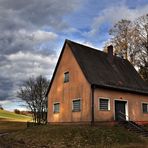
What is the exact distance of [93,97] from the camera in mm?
26000

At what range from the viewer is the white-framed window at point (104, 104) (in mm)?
26759

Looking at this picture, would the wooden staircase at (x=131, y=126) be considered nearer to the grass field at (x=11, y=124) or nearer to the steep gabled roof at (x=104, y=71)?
the steep gabled roof at (x=104, y=71)

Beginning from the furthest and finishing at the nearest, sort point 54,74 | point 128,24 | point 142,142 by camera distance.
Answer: point 128,24 → point 54,74 → point 142,142

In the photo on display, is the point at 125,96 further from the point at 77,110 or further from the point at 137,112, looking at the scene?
the point at 77,110

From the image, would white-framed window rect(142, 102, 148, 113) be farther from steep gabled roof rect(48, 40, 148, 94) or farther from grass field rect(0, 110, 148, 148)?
grass field rect(0, 110, 148, 148)

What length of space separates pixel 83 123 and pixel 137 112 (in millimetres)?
7683

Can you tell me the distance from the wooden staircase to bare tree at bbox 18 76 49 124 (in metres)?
21.2

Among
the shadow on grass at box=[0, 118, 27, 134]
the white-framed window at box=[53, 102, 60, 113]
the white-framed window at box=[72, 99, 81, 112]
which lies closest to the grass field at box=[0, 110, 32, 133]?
the shadow on grass at box=[0, 118, 27, 134]

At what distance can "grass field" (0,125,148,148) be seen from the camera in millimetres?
19422

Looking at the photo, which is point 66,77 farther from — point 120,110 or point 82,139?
point 82,139

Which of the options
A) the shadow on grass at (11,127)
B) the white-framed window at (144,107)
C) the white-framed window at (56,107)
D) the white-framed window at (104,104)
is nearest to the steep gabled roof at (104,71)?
the white-framed window at (104,104)

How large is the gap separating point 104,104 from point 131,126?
329 cm

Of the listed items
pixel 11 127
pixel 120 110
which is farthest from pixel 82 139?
pixel 11 127

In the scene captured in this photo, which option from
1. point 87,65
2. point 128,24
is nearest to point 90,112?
point 87,65
